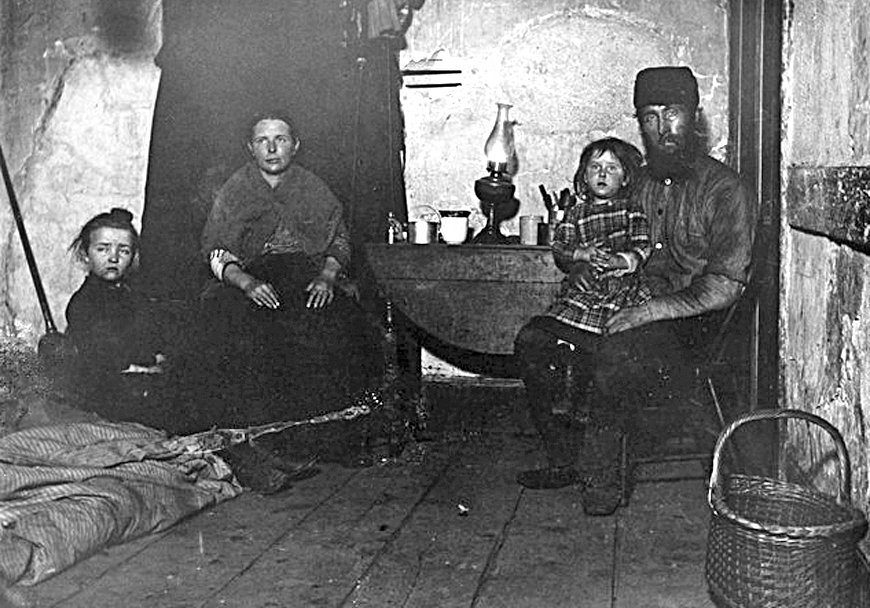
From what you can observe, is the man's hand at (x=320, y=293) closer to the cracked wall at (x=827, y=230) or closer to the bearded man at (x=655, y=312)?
the bearded man at (x=655, y=312)

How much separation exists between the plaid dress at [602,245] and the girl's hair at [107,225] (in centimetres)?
207

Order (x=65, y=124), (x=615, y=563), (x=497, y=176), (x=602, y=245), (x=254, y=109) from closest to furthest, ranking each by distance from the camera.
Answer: (x=615, y=563) < (x=602, y=245) < (x=497, y=176) < (x=254, y=109) < (x=65, y=124)

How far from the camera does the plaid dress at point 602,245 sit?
448 centimetres

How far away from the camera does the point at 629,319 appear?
4355mm

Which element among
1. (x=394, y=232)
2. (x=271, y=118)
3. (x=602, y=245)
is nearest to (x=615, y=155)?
(x=602, y=245)

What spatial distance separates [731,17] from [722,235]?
1.31 meters

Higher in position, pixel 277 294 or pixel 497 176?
pixel 497 176

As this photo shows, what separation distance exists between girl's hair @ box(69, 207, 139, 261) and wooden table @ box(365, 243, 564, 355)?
54.2 inches

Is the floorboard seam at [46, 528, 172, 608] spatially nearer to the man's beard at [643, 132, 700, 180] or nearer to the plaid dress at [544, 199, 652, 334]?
the plaid dress at [544, 199, 652, 334]

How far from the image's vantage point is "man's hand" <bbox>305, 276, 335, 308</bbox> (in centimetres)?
484

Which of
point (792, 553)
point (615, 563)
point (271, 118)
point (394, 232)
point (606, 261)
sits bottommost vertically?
point (615, 563)

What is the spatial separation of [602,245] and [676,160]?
0.44 m

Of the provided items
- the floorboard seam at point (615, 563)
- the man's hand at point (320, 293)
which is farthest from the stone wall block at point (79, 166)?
Result: the floorboard seam at point (615, 563)

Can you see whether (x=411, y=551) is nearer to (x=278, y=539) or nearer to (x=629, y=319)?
(x=278, y=539)
